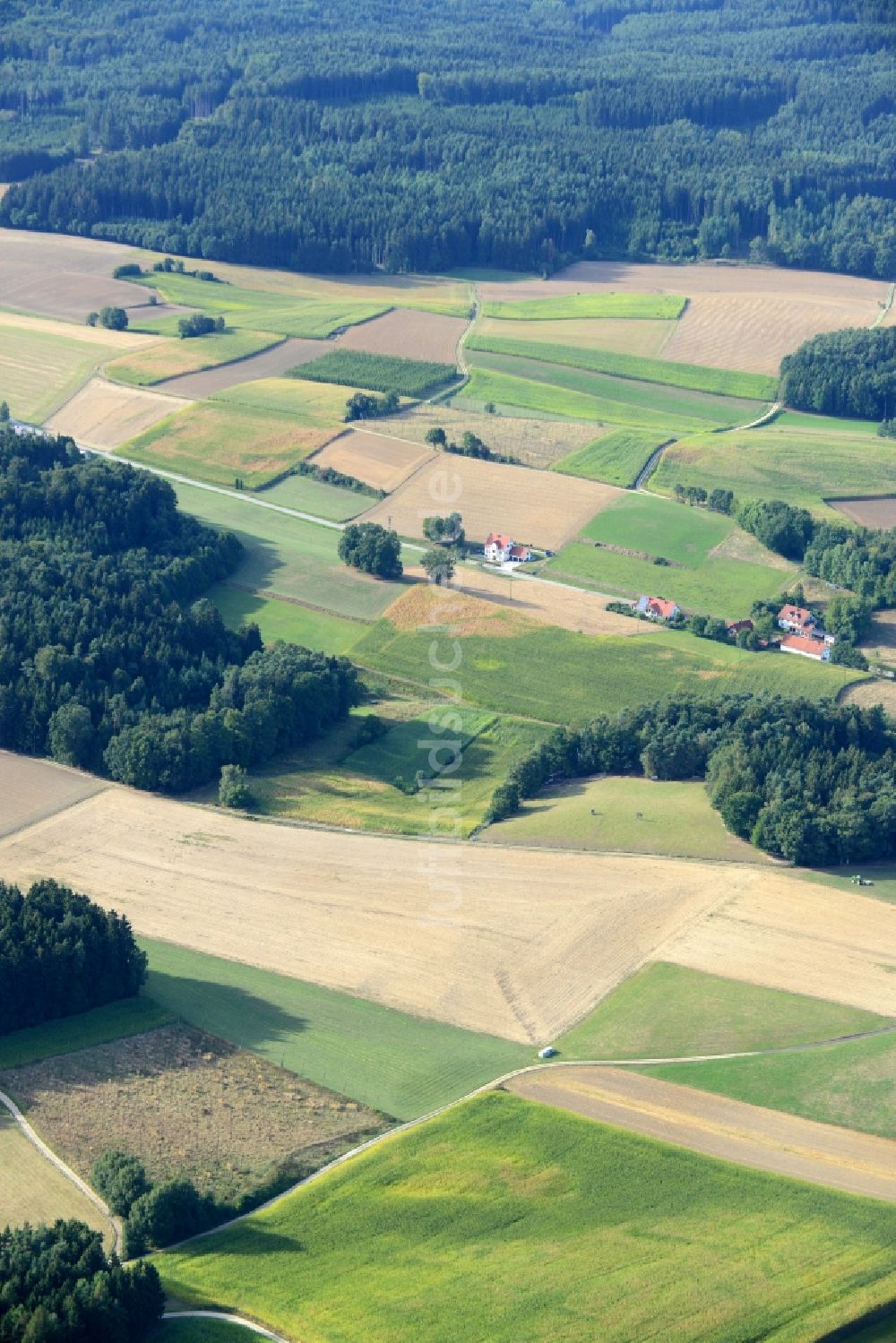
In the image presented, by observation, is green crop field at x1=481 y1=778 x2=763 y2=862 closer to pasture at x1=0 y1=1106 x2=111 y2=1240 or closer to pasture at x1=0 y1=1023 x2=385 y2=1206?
pasture at x1=0 y1=1023 x2=385 y2=1206

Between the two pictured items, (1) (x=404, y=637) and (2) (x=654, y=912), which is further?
(1) (x=404, y=637)

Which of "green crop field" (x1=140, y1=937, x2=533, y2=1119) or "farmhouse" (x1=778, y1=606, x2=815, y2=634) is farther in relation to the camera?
"farmhouse" (x1=778, y1=606, x2=815, y2=634)

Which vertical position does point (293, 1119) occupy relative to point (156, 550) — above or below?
below

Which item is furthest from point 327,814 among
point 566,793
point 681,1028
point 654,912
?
point 681,1028

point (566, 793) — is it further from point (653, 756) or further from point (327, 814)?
point (327, 814)

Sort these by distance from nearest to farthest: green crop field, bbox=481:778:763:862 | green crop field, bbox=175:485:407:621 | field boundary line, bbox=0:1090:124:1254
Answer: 1. field boundary line, bbox=0:1090:124:1254
2. green crop field, bbox=481:778:763:862
3. green crop field, bbox=175:485:407:621

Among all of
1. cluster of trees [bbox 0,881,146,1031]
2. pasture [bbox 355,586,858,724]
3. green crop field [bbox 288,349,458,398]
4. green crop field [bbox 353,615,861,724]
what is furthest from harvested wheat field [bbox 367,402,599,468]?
cluster of trees [bbox 0,881,146,1031]

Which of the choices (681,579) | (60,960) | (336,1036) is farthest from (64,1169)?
(681,579)
